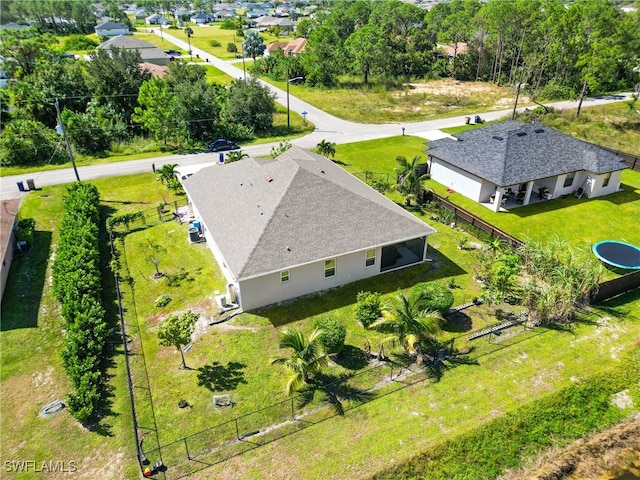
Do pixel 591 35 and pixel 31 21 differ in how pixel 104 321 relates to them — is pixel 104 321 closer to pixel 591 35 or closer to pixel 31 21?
pixel 591 35

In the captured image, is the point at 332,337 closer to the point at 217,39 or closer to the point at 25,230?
the point at 25,230

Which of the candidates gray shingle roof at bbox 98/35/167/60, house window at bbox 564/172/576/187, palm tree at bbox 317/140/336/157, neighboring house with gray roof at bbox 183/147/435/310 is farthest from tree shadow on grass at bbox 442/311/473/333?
gray shingle roof at bbox 98/35/167/60

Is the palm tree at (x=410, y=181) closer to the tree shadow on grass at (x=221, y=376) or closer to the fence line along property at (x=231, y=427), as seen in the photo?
the fence line along property at (x=231, y=427)

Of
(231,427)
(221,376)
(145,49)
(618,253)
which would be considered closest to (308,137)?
(618,253)

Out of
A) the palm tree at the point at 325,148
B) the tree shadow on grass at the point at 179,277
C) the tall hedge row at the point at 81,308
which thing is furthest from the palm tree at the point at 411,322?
the palm tree at the point at 325,148

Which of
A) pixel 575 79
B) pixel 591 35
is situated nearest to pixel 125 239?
pixel 591 35
